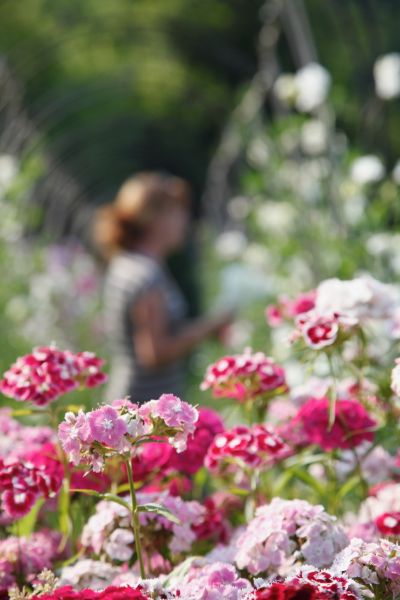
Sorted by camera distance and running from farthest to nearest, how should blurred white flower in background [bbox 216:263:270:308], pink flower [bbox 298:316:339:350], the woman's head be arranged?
blurred white flower in background [bbox 216:263:270:308], the woman's head, pink flower [bbox 298:316:339:350]

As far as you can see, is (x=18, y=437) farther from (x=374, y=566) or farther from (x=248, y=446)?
(x=374, y=566)

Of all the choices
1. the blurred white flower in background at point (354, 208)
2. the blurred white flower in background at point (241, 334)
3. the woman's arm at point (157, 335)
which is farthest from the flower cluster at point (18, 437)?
the blurred white flower in background at point (241, 334)

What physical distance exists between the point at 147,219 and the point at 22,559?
213cm

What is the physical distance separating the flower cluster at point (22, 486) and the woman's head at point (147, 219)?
2.08 metres

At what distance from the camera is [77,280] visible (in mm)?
8070

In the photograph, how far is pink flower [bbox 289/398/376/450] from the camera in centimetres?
194

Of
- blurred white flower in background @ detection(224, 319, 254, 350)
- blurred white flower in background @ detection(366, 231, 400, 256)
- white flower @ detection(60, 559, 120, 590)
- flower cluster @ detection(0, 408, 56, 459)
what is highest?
blurred white flower in background @ detection(224, 319, 254, 350)

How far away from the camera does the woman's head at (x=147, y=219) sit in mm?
3760

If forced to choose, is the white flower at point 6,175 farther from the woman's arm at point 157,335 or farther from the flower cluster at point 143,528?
the flower cluster at point 143,528

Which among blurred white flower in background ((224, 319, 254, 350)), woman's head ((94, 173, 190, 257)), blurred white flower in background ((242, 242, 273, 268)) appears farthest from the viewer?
blurred white flower in background ((224, 319, 254, 350))

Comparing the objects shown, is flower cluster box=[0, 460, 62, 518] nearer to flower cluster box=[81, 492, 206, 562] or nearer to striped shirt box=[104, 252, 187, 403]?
flower cluster box=[81, 492, 206, 562]

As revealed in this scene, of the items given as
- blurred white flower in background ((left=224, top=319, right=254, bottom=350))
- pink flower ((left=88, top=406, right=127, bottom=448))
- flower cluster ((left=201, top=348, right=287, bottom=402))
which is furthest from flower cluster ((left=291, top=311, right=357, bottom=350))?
blurred white flower in background ((left=224, top=319, right=254, bottom=350))

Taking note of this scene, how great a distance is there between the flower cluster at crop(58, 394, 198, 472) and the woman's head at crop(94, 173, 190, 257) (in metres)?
2.29

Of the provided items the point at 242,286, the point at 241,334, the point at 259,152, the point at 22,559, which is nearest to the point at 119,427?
the point at 22,559
